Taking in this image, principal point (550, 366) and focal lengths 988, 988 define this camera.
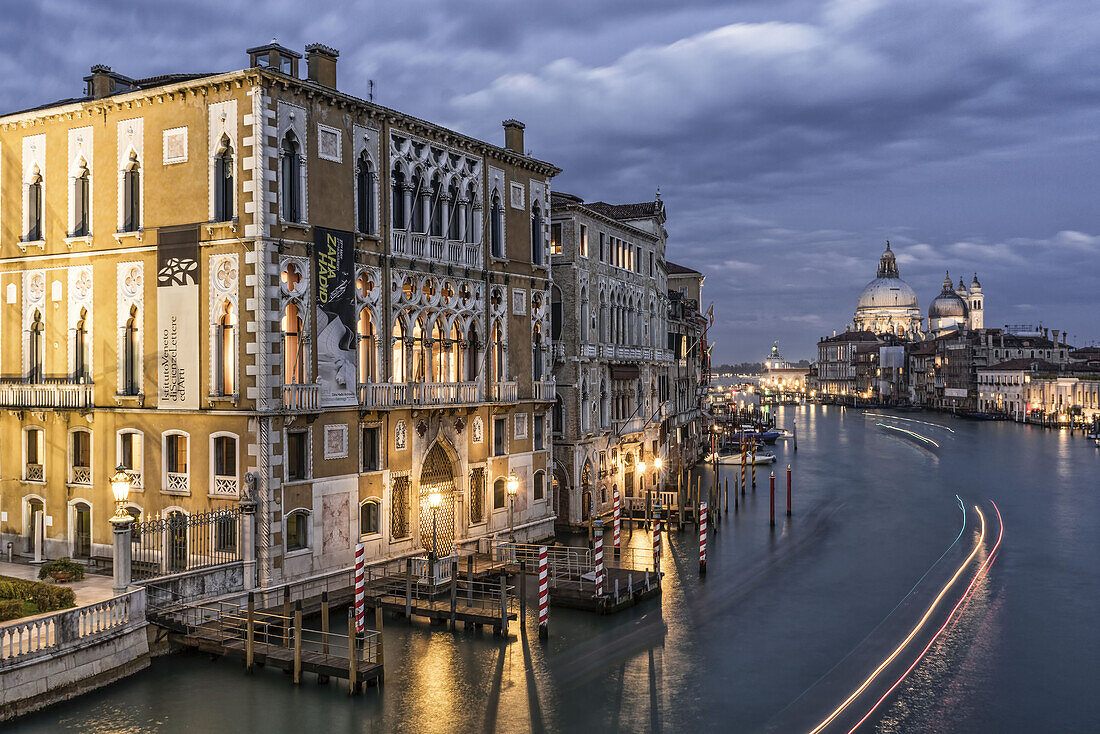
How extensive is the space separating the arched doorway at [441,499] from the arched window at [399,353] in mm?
2446

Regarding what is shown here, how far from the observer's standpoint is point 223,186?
23.8m

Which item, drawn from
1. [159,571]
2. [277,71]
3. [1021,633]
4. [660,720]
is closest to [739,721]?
[660,720]

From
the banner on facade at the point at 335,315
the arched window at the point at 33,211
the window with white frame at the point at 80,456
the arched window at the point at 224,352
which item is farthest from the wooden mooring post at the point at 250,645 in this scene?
the arched window at the point at 33,211

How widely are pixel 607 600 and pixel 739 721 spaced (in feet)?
24.8

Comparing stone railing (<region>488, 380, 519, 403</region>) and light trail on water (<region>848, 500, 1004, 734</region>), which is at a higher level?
stone railing (<region>488, 380, 519, 403</region>)

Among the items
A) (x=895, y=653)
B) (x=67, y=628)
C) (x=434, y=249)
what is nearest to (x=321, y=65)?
(x=434, y=249)

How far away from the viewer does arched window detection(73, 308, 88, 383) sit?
86.9 feet

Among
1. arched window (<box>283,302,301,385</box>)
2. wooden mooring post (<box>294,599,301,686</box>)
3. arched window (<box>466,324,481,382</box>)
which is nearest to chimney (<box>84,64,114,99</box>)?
arched window (<box>283,302,301,385</box>)

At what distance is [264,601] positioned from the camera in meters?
22.8

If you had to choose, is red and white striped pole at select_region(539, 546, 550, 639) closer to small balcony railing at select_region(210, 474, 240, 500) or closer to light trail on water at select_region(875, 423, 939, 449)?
small balcony railing at select_region(210, 474, 240, 500)

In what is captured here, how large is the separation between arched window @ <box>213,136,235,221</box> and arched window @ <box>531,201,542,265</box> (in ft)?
40.7

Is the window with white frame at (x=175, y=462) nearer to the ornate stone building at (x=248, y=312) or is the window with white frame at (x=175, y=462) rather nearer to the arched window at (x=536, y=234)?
the ornate stone building at (x=248, y=312)

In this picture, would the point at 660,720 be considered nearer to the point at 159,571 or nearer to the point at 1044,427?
the point at 159,571

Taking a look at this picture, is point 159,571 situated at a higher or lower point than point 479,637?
higher
